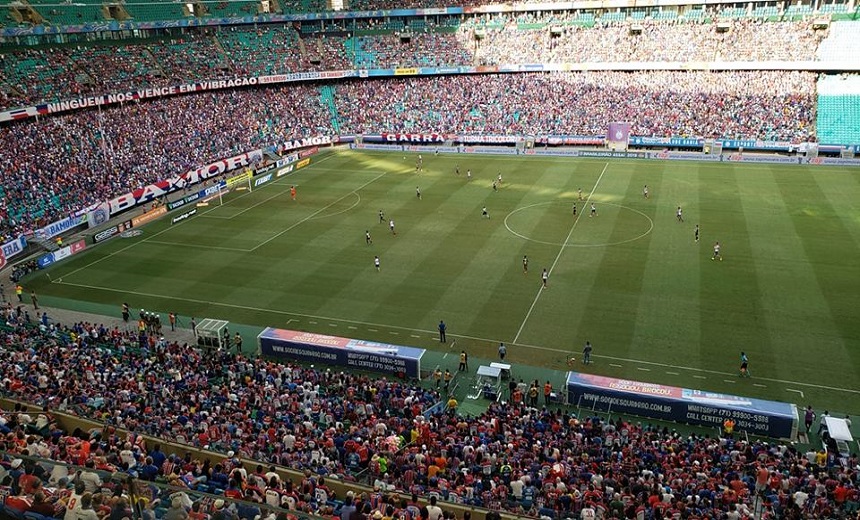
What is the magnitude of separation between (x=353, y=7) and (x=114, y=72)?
3617cm

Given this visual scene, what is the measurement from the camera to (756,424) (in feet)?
81.3

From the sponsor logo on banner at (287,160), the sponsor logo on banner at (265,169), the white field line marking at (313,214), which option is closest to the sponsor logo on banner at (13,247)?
the white field line marking at (313,214)

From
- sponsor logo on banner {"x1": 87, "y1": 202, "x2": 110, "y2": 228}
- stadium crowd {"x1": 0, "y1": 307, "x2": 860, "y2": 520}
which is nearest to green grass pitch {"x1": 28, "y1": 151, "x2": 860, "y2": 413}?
sponsor logo on banner {"x1": 87, "y1": 202, "x2": 110, "y2": 228}

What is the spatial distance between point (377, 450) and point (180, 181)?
47766 millimetres

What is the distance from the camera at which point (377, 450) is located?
65.1 ft

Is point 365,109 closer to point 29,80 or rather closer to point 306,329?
point 29,80

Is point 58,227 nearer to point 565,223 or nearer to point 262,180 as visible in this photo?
point 262,180

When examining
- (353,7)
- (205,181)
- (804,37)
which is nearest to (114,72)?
(205,181)

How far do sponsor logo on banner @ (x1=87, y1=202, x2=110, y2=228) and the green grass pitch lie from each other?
4288 millimetres

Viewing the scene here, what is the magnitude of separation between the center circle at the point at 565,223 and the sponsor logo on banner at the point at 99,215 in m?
31.6

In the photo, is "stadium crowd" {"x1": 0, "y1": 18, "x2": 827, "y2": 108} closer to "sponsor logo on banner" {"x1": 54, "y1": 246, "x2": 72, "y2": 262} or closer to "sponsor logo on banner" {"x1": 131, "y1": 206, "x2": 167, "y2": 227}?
"sponsor logo on banner" {"x1": 131, "y1": 206, "x2": 167, "y2": 227}

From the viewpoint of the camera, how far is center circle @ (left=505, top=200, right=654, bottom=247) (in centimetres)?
4497

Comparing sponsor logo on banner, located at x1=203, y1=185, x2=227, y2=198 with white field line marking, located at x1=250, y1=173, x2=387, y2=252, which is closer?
white field line marking, located at x1=250, y1=173, x2=387, y2=252

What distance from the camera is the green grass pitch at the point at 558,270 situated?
103 feet
